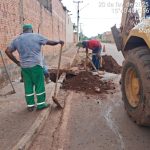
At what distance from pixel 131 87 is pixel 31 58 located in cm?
210

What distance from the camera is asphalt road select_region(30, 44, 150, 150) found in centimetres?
497

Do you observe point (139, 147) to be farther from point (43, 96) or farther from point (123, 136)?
point (43, 96)

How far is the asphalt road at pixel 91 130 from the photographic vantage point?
4.97m

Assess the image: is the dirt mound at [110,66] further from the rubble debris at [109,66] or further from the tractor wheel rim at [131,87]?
the tractor wheel rim at [131,87]

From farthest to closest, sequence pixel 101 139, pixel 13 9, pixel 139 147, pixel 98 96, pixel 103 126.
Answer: pixel 13 9 < pixel 98 96 < pixel 103 126 < pixel 101 139 < pixel 139 147

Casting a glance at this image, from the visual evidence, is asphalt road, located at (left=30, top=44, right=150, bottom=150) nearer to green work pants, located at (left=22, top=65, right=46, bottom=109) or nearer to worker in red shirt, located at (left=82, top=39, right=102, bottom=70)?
green work pants, located at (left=22, top=65, right=46, bottom=109)

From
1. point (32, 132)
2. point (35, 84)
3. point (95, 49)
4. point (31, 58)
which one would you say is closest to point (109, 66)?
point (95, 49)

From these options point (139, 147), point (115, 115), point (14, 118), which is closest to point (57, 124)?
point (14, 118)

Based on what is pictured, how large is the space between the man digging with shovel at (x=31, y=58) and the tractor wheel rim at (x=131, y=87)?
1.63 meters

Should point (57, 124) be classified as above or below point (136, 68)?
below

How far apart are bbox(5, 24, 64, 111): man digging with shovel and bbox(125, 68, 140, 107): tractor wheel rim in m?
1.63

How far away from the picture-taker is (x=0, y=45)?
927 centimetres

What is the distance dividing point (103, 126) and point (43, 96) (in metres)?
1.59

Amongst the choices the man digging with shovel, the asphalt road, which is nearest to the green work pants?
the man digging with shovel
